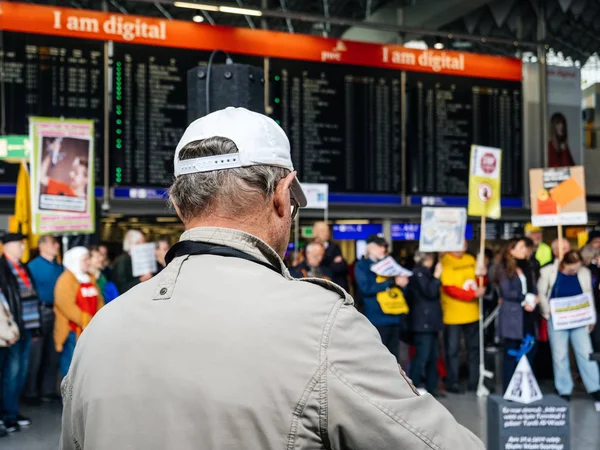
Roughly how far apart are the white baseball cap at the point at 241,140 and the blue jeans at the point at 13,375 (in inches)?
246

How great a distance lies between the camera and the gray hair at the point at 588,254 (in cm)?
945

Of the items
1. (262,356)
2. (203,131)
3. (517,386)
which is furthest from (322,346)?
(517,386)

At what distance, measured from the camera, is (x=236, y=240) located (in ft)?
4.34

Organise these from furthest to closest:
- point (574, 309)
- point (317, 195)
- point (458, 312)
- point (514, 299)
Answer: point (317, 195) → point (458, 312) → point (514, 299) → point (574, 309)

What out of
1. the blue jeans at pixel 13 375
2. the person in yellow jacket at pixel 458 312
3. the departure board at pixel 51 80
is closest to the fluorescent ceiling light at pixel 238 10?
the departure board at pixel 51 80

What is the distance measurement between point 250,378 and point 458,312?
8.25 meters

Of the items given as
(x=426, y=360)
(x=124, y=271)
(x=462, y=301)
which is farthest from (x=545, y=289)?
(x=124, y=271)

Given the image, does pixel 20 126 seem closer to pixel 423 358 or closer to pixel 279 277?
pixel 423 358

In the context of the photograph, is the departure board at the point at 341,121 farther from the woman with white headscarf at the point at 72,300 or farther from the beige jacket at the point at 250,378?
the beige jacket at the point at 250,378

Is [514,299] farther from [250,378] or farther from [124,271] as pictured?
[250,378]

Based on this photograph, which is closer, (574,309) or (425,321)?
(574,309)

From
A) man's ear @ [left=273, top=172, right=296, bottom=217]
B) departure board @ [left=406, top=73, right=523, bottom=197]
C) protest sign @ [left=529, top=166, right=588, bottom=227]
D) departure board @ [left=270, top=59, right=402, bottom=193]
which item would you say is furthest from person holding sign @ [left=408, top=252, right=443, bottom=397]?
man's ear @ [left=273, top=172, right=296, bottom=217]

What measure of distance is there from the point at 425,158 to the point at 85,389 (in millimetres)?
9790

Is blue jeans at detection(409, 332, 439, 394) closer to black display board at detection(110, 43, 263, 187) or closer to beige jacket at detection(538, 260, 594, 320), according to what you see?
beige jacket at detection(538, 260, 594, 320)
